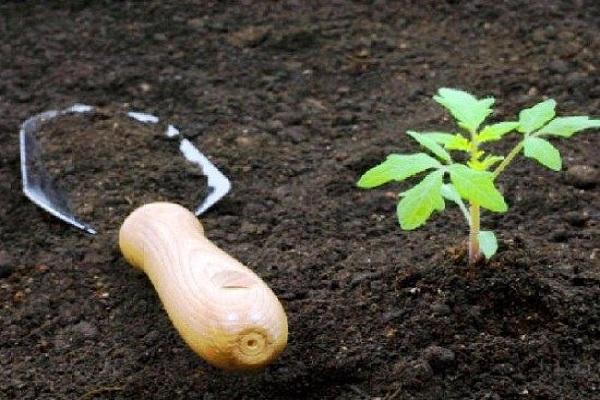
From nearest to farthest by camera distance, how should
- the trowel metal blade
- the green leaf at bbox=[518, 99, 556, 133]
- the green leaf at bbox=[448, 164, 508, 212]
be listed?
the green leaf at bbox=[448, 164, 508, 212] < the green leaf at bbox=[518, 99, 556, 133] < the trowel metal blade

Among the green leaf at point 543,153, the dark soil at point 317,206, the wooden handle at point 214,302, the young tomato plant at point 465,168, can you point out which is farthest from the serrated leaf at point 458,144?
the wooden handle at point 214,302

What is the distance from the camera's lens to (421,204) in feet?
5.35

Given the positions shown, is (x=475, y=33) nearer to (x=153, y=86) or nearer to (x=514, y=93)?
(x=514, y=93)

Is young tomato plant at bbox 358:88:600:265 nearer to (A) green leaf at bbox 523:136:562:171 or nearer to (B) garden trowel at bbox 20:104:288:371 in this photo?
(A) green leaf at bbox 523:136:562:171

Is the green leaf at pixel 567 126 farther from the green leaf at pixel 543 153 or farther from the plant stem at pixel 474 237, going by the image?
the plant stem at pixel 474 237

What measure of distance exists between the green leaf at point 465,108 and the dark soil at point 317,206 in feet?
0.92

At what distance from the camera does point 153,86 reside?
104 inches

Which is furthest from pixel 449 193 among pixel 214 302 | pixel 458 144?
pixel 214 302

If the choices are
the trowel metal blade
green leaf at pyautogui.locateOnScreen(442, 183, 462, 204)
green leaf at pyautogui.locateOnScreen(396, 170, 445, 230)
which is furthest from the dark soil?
green leaf at pyautogui.locateOnScreen(396, 170, 445, 230)

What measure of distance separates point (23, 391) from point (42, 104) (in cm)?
99

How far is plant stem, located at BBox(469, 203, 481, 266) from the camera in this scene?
1.78 meters

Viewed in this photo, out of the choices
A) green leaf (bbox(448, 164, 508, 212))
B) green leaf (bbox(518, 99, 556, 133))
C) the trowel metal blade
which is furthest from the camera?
the trowel metal blade

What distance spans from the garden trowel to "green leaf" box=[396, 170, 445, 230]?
0.84ft

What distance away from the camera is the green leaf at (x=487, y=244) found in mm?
1798
